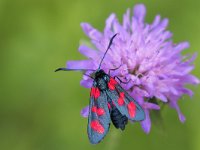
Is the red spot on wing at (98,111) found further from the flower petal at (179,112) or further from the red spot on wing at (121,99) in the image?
the flower petal at (179,112)

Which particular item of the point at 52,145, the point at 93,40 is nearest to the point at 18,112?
the point at 52,145

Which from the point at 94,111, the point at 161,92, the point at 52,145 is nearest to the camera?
the point at 94,111

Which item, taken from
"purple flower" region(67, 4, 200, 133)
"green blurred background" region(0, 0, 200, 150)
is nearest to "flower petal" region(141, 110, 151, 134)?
"purple flower" region(67, 4, 200, 133)

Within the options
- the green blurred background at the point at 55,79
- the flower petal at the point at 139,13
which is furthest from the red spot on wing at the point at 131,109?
the green blurred background at the point at 55,79

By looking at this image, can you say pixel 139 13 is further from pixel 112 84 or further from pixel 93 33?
pixel 112 84

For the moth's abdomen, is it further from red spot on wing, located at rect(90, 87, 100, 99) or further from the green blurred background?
the green blurred background

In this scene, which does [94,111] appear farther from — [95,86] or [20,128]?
[20,128]
